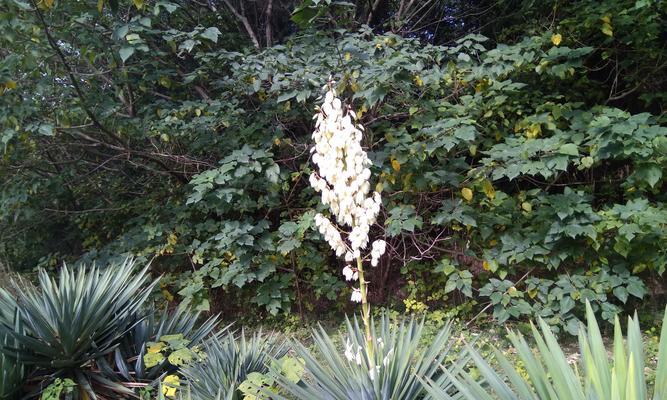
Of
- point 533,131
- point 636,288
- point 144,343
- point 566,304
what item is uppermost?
point 533,131

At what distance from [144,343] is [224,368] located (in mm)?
856

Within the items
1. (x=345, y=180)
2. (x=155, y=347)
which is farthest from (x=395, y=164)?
(x=155, y=347)

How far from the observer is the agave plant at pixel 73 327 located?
295 centimetres

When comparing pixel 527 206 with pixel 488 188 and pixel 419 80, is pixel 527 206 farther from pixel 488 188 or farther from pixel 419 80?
pixel 419 80

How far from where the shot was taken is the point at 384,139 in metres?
4.51

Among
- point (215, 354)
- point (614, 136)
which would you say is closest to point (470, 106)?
point (614, 136)

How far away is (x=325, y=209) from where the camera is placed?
15.6 feet

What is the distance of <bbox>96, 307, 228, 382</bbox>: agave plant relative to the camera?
10.2 ft

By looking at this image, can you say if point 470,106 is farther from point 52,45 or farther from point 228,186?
point 52,45

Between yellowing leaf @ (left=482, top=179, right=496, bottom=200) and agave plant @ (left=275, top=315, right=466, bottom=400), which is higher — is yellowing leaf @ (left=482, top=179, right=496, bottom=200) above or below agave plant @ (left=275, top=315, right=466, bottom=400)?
above

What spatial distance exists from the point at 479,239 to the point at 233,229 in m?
2.67

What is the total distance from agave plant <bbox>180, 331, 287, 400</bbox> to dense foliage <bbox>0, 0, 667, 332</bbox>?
1563mm

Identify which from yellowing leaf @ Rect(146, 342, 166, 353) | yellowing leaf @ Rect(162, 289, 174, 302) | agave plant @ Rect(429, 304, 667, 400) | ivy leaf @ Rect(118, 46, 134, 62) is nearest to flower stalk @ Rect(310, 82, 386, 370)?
agave plant @ Rect(429, 304, 667, 400)

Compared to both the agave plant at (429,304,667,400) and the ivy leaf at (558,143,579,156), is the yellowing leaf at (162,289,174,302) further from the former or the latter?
the ivy leaf at (558,143,579,156)
